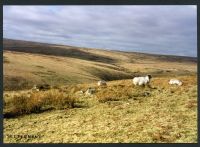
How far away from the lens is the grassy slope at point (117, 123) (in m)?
11.2

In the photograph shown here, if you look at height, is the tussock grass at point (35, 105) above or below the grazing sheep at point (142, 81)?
below

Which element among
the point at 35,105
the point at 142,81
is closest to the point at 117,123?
the point at 35,105

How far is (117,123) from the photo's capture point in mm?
12891

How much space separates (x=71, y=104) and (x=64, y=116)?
1975 millimetres

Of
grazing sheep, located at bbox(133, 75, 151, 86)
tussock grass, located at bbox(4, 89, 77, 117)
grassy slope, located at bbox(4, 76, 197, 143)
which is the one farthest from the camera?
grazing sheep, located at bbox(133, 75, 151, 86)

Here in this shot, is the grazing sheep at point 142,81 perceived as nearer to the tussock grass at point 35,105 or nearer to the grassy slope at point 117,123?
the grassy slope at point 117,123

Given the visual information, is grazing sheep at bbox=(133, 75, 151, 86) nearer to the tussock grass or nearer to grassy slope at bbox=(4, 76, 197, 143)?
grassy slope at bbox=(4, 76, 197, 143)

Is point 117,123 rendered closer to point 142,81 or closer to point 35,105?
point 35,105

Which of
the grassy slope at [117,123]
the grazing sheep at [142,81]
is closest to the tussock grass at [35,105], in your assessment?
the grassy slope at [117,123]

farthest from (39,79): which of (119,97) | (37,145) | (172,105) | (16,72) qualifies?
(37,145)

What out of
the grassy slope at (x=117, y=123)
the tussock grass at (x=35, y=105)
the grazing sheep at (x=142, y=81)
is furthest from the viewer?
the grazing sheep at (x=142, y=81)

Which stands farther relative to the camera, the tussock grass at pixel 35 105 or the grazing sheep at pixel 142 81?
the grazing sheep at pixel 142 81

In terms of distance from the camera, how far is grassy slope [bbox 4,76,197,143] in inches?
441

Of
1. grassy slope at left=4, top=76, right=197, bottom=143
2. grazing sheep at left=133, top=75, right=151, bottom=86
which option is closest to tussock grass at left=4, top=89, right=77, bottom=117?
grassy slope at left=4, top=76, right=197, bottom=143
